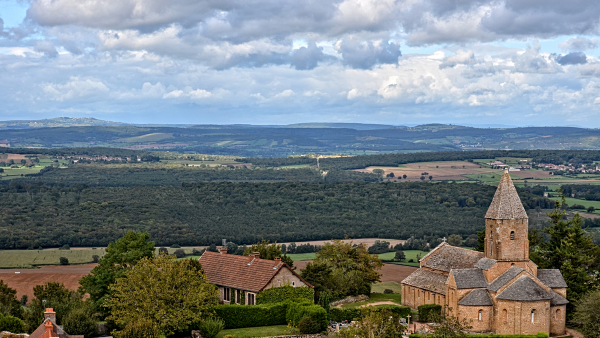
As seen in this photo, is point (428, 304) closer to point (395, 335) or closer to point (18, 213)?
point (395, 335)

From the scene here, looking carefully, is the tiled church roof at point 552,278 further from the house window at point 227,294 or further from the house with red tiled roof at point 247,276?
the house window at point 227,294

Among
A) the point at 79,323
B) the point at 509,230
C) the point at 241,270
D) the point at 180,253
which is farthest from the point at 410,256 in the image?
the point at 79,323

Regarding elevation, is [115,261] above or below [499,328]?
above

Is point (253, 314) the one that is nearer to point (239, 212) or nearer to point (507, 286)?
point (507, 286)

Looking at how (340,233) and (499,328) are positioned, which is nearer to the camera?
(499,328)

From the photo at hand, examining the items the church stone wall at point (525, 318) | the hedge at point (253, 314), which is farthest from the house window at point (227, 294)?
the church stone wall at point (525, 318)

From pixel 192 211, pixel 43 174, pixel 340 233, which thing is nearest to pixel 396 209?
pixel 340 233
